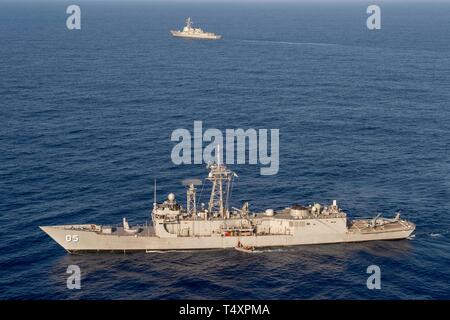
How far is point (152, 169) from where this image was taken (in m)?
115

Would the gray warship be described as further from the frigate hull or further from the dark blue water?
the dark blue water

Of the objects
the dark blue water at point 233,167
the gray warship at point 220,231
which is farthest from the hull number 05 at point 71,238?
the dark blue water at point 233,167

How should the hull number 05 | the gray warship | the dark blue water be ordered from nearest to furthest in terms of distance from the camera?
the dark blue water, the hull number 05, the gray warship

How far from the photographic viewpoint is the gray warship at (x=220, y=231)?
84500mm

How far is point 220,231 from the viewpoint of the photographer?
283 ft

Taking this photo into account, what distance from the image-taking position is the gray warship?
84.5 meters

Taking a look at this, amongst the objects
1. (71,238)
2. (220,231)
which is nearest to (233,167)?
(220,231)

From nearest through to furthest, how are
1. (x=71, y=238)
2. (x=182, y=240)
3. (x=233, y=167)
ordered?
(x=71, y=238), (x=182, y=240), (x=233, y=167)

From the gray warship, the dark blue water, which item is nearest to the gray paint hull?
the gray warship

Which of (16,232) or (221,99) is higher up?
(221,99)

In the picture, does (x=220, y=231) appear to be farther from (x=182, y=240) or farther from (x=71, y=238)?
(x=71, y=238)

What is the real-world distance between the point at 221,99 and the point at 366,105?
41.2 metres
